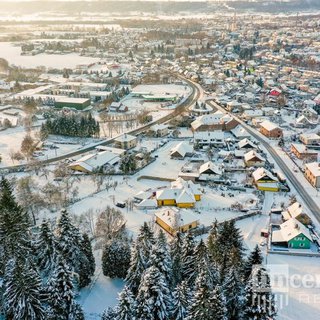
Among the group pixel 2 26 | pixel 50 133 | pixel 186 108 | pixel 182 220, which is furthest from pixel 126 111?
pixel 2 26

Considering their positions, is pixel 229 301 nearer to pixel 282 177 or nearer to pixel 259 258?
pixel 259 258

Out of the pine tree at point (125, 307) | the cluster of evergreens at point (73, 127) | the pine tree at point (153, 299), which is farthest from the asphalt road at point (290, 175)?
the cluster of evergreens at point (73, 127)

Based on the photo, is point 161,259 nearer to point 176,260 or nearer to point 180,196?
point 176,260

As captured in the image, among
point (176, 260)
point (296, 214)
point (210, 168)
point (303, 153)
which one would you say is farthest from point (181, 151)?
point (176, 260)

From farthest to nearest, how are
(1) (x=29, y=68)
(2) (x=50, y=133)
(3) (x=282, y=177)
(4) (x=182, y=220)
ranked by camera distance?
1. (1) (x=29, y=68)
2. (2) (x=50, y=133)
3. (3) (x=282, y=177)
4. (4) (x=182, y=220)

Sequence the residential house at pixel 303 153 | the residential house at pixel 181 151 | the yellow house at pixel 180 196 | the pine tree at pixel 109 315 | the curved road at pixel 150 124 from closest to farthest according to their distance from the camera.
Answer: the pine tree at pixel 109 315 < the yellow house at pixel 180 196 < the curved road at pixel 150 124 < the residential house at pixel 303 153 < the residential house at pixel 181 151

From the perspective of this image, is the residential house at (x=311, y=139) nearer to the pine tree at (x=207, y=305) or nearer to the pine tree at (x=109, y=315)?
the pine tree at (x=207, y=305)
